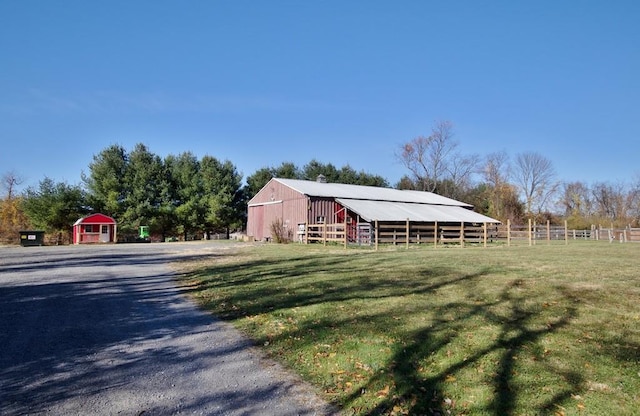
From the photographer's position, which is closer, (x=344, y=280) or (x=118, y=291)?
(x=118, y=291)

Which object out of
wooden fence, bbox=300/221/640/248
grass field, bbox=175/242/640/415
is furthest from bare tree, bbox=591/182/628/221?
grass field, bbox=175/242/640/415

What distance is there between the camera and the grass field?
3.68 m

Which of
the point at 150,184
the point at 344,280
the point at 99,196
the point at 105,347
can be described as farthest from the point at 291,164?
the point at 105,347

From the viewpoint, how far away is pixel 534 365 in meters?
4.31

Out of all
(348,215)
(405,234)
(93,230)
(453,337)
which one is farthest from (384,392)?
(93,230)

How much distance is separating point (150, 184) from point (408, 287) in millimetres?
40848

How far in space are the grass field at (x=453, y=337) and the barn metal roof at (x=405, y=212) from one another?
61.1 feet

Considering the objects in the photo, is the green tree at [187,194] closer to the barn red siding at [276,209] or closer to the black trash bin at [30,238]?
the barn red siding at [276,209]

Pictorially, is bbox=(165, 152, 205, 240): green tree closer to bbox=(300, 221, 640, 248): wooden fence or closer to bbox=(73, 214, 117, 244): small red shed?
bbox=(73, 214, 117, 244): small red shed

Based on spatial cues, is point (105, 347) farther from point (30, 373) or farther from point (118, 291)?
point (118, 291)

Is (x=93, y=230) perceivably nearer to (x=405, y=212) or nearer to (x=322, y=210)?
(x=322, y=210)

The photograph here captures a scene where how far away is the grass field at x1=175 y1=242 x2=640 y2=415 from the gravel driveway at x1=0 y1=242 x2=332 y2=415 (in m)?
0.47

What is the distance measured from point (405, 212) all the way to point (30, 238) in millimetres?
27751

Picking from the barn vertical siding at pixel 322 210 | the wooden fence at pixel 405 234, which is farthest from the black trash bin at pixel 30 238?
the barn vertical siding at pixel 322 210
